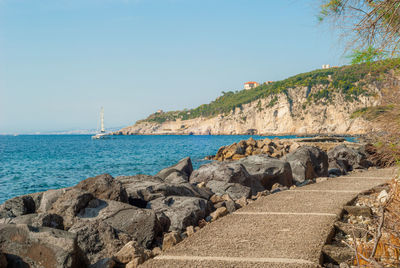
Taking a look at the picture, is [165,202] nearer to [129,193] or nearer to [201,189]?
[129,193]

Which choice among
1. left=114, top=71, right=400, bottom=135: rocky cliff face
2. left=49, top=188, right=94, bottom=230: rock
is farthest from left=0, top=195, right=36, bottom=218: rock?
left=114, top=71, right=400, bottom=135: rocky cliff face

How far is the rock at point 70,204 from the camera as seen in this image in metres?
6.73

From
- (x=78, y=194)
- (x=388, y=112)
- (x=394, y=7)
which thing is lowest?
(x=78, y=194)

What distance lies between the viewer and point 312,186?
35.8 feet

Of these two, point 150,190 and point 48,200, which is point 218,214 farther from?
point 48,200

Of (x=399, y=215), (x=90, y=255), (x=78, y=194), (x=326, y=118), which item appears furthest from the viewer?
(x=326, y=118)

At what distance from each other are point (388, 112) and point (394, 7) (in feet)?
5.23

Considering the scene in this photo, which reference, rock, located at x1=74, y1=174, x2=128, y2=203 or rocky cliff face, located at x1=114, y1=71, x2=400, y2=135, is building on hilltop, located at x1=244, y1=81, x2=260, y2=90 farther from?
rock, located at x1=74, y1=174, x2=128, y2=203

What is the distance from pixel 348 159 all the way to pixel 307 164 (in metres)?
5.48

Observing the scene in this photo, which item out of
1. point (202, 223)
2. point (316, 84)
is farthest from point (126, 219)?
point (316, 84)

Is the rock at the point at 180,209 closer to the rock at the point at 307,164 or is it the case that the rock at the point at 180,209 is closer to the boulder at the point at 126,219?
the boulder at the point at 126,219

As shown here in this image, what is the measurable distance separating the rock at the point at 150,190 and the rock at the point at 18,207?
77.9 inches

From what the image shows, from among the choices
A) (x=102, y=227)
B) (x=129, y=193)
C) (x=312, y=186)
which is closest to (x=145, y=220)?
(x=102, y=227)

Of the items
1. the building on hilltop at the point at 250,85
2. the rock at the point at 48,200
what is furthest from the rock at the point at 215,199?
the building on hilltop at the point at 250,85
